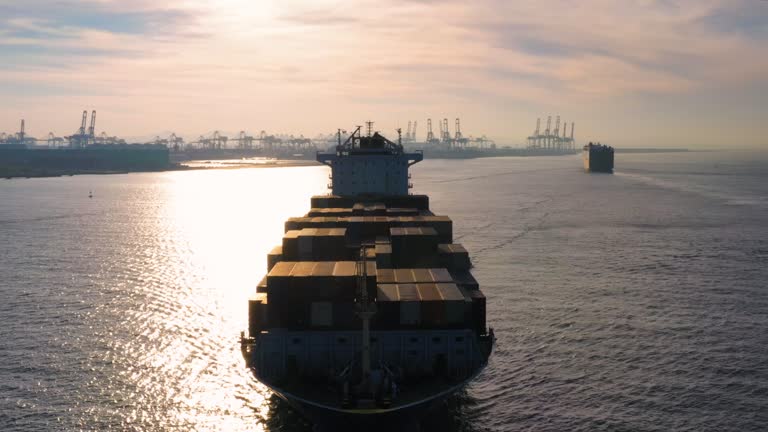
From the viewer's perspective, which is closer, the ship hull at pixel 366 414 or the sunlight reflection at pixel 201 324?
the ship hull at pixel 366 414

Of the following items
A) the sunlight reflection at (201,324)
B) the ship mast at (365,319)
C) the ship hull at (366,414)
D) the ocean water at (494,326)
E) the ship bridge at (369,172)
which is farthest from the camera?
the ship bridge at (369,172)

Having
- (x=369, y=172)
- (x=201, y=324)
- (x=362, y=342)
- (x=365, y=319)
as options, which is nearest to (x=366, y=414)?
(x=365, y=319)

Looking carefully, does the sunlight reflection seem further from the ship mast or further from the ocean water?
the ship mast

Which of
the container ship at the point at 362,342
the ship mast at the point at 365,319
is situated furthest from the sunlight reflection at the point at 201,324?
the ship mast at the point at 365,319

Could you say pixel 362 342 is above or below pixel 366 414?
above

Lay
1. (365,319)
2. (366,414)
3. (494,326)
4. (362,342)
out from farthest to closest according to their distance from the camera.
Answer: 1. (494,326)
2. (362,342)
3. (365,319)
4. (366,414)

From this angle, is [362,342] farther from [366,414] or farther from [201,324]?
[201,324]

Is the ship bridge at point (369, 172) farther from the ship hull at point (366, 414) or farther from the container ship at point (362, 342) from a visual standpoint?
the ship hull at point (366, 414)

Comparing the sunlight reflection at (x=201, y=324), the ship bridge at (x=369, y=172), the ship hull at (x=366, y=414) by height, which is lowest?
the sunlight reflection at (x=201, y=324)

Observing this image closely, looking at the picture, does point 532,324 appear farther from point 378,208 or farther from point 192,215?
point 192,215
